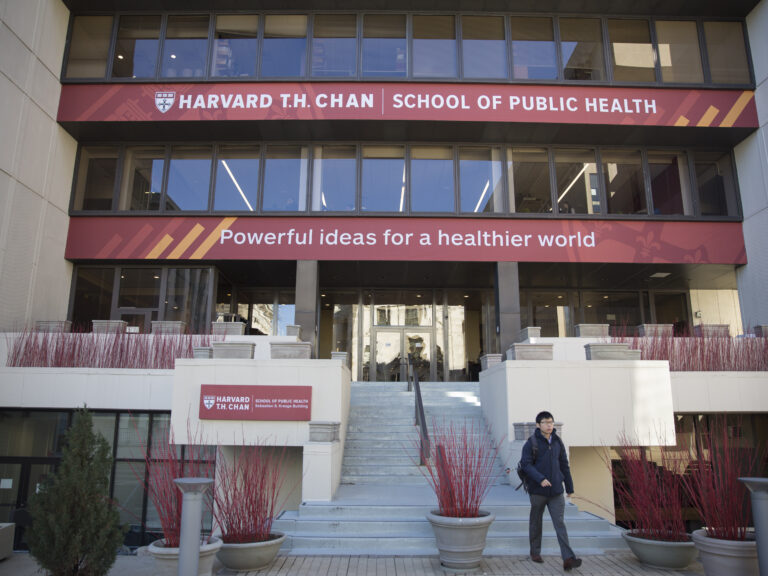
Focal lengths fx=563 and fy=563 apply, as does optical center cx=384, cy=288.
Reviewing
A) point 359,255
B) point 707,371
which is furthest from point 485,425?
point 359,255

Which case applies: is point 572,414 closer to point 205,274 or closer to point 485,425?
point 485,425

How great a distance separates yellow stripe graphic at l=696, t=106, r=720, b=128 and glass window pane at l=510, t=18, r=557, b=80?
446cm

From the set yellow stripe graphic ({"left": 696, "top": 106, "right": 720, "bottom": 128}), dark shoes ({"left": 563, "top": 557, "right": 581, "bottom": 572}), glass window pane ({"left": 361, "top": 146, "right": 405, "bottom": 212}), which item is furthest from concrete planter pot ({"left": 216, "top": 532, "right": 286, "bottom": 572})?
yellow stripe graphic ({"left": 696, "top": 106, "right": 720, "bottom": 128})

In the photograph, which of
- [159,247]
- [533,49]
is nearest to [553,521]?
[159,247]

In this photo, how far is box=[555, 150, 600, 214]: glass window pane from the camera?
56.0ft

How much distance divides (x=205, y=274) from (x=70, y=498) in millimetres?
11476

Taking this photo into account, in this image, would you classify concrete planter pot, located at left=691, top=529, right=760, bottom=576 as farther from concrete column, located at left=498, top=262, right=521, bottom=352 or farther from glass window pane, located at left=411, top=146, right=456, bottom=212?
glass window pane, located at left=411, top=146, right=456, bottom=212

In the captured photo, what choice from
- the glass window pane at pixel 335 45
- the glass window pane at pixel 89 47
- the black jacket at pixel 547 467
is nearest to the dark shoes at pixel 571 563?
the black jacket at pixel 547 467

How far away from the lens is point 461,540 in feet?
21.5

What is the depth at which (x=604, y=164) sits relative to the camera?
57.8 feet

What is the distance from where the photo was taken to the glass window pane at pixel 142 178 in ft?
56.4

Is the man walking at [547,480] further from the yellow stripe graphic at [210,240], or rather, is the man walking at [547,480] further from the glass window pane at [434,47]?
the glass window pane at [434,47]

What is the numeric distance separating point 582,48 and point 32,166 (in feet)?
54.2

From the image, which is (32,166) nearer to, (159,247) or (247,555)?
(159,247)
